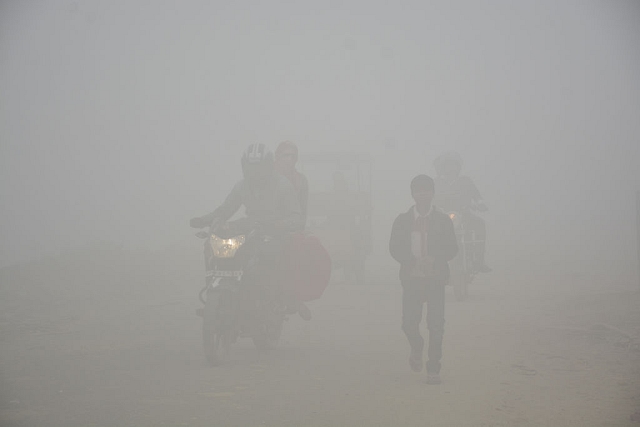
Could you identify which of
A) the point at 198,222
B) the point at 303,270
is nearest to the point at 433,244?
the point at 303,270

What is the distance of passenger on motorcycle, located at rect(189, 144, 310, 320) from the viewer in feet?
26.9

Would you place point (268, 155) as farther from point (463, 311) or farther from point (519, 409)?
point (463, 311)

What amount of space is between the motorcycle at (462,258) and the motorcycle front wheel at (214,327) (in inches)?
236

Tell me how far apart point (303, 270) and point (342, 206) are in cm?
963

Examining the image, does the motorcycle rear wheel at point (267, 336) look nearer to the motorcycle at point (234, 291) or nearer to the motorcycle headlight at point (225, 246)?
the motorcycle at point (234, 291)

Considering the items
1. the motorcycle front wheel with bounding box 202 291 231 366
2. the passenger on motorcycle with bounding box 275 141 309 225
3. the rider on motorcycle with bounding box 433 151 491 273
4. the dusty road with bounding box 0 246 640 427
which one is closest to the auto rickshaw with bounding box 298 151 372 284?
the rider on motorcycle with bounding box 433 151 491 273

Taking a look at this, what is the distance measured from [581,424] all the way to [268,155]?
441 cm

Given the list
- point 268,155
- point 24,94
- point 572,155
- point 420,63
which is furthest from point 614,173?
point 420,63

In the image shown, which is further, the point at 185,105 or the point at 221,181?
the point at 185,105

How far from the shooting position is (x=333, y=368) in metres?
7.65

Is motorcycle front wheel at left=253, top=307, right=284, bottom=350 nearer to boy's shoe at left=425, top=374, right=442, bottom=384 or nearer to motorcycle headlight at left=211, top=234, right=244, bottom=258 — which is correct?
motorcycle headlight at left=211, top=234, right=244, bottom=258

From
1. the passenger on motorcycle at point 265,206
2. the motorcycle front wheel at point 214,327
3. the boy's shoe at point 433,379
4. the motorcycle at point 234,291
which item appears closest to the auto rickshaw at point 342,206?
the passenger on motorcycle at point 265,206

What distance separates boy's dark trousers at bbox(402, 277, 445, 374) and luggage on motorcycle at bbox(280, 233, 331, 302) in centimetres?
139

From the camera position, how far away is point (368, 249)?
18.5 metres
